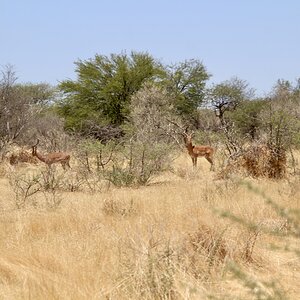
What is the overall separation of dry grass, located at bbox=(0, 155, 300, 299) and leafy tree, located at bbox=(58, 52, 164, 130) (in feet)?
57.6

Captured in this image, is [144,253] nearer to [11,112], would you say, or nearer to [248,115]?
[11,112]

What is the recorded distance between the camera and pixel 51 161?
490 inches

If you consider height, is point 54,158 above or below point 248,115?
below

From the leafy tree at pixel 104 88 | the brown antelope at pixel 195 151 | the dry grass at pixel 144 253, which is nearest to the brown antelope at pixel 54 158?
the brown antelope at pixel 195 151

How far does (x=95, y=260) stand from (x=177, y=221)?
168cm

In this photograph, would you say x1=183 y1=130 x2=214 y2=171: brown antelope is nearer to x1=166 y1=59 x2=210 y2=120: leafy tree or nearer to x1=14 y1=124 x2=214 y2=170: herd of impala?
x1=14 y1=124 x2=214 y2=170: herd of impala

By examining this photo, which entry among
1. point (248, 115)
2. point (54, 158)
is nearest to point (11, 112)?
point (54, 158)

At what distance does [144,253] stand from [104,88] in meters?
21.6

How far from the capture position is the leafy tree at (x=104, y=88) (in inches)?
966

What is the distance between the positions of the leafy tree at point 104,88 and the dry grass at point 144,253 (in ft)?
57.6

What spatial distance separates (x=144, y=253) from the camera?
12.8 ft

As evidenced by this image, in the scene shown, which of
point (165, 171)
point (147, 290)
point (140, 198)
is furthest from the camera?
point (165, 171)

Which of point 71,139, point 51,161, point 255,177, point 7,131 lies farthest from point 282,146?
point 7,131

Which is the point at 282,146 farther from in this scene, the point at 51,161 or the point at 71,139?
the point at 71,139
